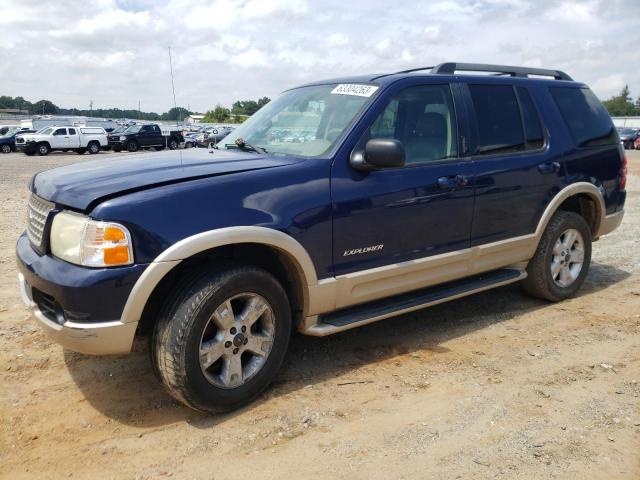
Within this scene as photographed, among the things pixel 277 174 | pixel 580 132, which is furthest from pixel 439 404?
pixel 580 132

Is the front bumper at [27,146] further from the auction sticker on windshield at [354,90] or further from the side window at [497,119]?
the side window at [497,119]

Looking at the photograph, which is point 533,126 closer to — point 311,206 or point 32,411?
point 311,206

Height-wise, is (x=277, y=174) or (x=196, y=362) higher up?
(x=277, y=174)

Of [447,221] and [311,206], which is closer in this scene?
[311,206]

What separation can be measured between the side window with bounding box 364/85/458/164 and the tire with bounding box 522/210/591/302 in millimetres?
1460

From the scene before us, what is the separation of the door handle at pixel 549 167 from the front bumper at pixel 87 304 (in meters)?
3.38

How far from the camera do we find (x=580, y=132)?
200 inches

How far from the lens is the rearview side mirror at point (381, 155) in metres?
3.42

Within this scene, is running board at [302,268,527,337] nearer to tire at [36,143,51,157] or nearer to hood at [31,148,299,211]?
hood at [31,148,299,211]

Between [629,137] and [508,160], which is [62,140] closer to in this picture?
[508,160]

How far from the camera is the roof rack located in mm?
4336

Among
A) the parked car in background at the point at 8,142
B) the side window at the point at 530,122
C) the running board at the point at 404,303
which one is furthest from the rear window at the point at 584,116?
the parked car in background at the point at 8,142

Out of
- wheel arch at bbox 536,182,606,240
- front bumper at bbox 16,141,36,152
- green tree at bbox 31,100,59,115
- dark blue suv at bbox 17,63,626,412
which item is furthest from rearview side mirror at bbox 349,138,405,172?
green tree at bbox 31,100,59,115

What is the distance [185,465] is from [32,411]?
1119 mm
